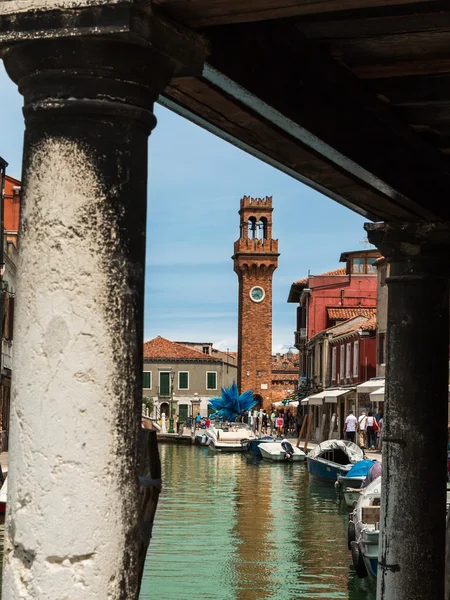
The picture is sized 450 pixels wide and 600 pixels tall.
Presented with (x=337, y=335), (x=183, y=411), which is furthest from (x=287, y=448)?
(x=183, y=411)

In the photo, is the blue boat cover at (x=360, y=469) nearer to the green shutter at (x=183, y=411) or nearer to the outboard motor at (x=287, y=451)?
the outboard motor at (x=287, y=451)

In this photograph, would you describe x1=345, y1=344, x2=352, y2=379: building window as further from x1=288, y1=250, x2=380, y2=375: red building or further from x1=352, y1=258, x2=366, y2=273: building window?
x1=352, y1=258, x2=366, y2=273: building window

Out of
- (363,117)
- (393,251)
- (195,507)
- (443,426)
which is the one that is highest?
(363,117)

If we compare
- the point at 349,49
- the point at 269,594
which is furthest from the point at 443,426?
the point at 269,594

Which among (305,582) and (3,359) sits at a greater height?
(3,359)

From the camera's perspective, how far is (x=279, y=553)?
51.9 feet

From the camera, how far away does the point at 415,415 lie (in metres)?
5.73

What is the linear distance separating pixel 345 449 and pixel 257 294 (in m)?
49.0

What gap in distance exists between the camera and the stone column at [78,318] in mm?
2779

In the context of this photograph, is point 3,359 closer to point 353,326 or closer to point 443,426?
point 353,326

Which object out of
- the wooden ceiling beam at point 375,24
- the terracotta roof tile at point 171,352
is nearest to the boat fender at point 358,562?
the wooden ceiling beam at point 375,24

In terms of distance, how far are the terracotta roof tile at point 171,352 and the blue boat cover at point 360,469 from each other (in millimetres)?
65792

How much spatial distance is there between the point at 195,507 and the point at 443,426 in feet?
54.3

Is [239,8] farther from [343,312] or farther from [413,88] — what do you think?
[343,312]
